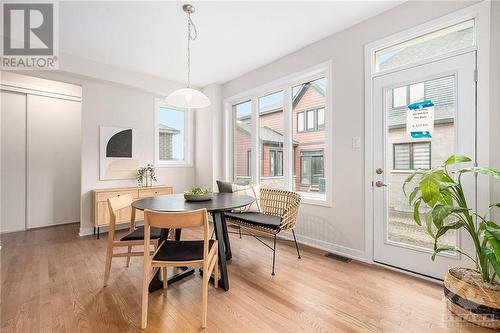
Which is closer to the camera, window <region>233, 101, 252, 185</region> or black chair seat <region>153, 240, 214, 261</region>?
black chair seat <region>153, 240, 214, 261</region>

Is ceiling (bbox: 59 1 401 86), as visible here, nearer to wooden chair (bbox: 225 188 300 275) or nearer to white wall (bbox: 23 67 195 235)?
white wall (bbox: 23 67 195 235)

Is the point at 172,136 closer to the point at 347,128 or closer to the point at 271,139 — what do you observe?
the point at 271,139

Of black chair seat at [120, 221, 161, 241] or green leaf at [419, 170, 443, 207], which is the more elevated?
green leaf at [419, 170, 443, 207]

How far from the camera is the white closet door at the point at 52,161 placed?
162 inches

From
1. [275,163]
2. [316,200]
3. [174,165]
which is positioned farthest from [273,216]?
[174,165]

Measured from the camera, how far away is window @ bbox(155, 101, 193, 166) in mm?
4676

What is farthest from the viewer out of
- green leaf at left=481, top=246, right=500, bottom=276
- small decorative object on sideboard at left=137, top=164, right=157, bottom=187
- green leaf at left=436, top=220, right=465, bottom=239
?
small decorative object on sideboard at left=137, top=164, right=157, bottom=187

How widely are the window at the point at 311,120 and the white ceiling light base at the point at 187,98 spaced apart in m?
1.49

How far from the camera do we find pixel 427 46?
230 centimetres

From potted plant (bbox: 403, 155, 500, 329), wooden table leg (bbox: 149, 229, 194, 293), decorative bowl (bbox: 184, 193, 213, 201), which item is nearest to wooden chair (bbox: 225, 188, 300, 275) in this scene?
decorative bowl (bbox: 184, 193, 213, 201)

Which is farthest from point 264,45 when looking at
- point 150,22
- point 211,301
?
point 211,301

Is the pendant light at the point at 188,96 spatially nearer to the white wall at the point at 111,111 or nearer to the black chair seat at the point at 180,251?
the black chair seat at the point at 180,251

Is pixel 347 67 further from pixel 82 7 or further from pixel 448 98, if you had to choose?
pixel 82 7

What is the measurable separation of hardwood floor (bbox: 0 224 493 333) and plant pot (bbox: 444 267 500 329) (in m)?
0.07
